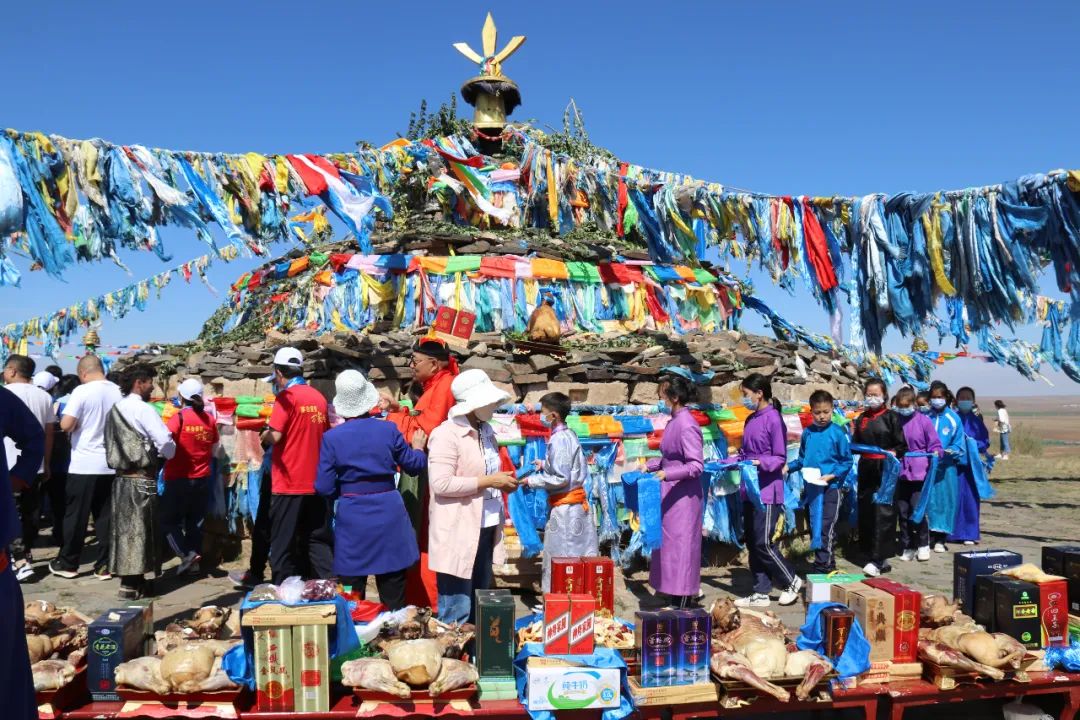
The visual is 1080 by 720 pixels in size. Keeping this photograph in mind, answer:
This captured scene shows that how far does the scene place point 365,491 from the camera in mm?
4684

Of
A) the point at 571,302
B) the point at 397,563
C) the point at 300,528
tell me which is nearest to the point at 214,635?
the point at 397,563

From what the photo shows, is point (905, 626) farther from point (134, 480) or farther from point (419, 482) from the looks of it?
point (134, 480)

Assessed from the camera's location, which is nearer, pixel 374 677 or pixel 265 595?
pixel 374 677

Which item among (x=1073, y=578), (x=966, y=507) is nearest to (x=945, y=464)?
(x=966, y=507)

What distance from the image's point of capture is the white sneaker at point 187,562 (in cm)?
709

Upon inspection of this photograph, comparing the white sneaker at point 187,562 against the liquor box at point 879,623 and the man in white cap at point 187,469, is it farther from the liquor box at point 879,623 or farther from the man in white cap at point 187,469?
the liquor box at point 879,623

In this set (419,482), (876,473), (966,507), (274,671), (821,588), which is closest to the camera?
(274,671)

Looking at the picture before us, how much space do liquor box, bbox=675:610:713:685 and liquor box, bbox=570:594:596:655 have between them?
43 cm

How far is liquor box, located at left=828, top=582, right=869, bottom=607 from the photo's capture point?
13.7 ft

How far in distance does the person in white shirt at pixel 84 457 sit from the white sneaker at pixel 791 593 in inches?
237

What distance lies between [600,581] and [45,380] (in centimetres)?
764

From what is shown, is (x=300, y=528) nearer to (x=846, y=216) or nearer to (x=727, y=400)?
(x=727, y=400)

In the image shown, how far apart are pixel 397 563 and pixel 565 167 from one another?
7082mm

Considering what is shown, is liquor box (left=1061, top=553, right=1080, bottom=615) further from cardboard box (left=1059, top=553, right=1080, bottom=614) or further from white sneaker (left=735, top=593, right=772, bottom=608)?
white sneaker (left=735, top=593, right=772, bottom=608)
